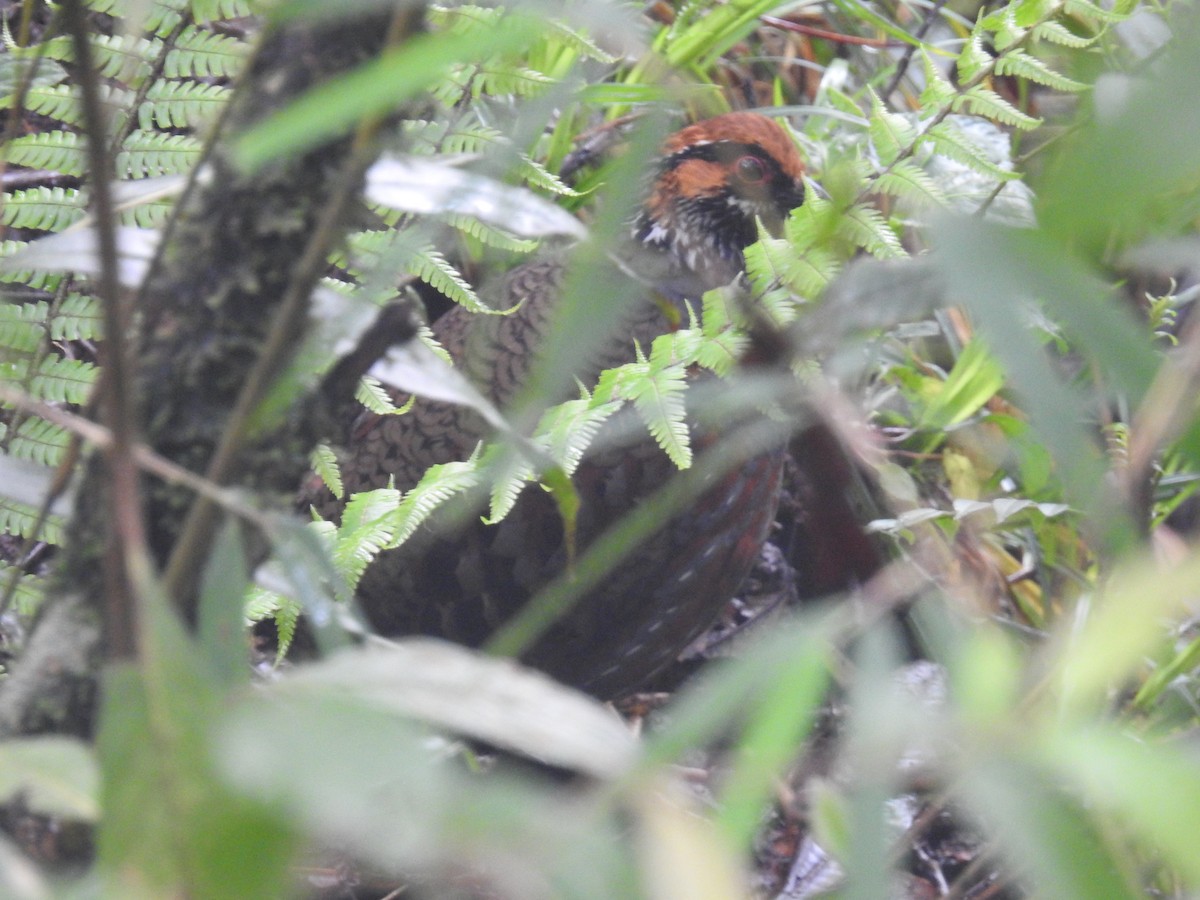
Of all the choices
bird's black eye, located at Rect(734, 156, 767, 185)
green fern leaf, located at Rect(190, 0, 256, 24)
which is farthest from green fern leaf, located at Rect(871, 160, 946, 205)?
green fern leaf, located at Rect(190, 0, 256, 24)

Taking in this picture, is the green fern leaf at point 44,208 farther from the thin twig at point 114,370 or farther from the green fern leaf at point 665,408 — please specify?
the thin twig at point 114,370

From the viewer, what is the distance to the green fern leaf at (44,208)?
63.2 inches

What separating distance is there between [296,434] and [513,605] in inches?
62.8

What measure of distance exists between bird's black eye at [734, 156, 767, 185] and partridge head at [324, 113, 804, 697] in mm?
128

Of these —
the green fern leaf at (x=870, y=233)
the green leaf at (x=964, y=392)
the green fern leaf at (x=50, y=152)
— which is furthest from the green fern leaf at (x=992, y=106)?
the green fern leaf at (x=50, y=152)

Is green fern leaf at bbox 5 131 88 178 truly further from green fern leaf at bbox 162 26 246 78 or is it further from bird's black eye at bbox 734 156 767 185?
bird's black eye at bbox 734 156 767 185

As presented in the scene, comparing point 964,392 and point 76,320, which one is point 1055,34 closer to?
point 964,392

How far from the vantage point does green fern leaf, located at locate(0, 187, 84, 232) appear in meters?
1.60

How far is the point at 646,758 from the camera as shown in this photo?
469mm

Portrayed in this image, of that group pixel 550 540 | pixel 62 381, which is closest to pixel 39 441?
pixel 62 381

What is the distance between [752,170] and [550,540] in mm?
1052

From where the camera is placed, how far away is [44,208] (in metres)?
1.60

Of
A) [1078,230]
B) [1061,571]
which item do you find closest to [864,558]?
[1078,230]

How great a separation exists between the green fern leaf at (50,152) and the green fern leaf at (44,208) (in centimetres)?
4
